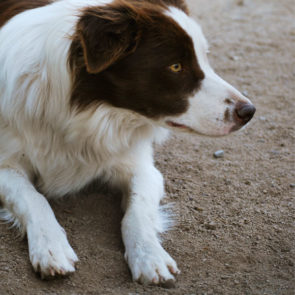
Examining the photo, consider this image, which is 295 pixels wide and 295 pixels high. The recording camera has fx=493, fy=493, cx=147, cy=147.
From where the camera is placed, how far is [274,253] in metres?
3.10

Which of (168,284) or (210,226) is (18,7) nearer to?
(210,226)

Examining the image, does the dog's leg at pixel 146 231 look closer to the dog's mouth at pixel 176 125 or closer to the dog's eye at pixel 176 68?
the dog's mouth at pixel 176 125

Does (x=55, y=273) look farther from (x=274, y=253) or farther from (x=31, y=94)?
(x=274, y=253)

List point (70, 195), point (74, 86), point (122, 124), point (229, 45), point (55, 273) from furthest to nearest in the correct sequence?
point (229, 45)
point (70, 195)
point (122, 124)
point (74, 86)
point (55, 273)

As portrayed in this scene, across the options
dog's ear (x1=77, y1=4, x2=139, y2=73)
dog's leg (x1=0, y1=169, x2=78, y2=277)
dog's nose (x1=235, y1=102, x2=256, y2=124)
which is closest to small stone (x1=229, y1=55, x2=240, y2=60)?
dog's nose (x1=235, y1=102, x2=256, y2=124)

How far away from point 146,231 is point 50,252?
0.60 meters

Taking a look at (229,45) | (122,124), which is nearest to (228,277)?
(122,124)

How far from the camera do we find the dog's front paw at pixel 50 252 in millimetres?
2719

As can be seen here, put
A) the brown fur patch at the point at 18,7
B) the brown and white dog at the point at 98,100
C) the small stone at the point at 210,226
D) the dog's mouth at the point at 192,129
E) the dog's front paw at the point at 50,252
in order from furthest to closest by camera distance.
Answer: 1. the brown fur patch at the point at 18,7
2. the small stone at the point at 210,226
3. the dog's mouth at the point at 192,129
4. the brown and white dog at the point at 98,100
5. the dog's front paw at the point at 50,252

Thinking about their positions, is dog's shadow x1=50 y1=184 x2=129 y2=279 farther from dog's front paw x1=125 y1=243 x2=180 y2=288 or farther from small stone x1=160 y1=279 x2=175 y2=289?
small stone x1=160 y1=279 x2=175 y2=289

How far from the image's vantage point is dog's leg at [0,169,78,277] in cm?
275

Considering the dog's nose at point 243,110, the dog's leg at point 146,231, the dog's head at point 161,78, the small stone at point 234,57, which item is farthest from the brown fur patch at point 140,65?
the small stone at point 234,57

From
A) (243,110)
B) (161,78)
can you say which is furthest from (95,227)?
(243,110)

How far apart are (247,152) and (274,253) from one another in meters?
1.44
